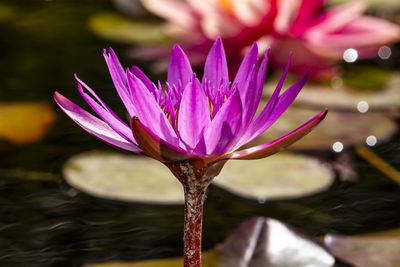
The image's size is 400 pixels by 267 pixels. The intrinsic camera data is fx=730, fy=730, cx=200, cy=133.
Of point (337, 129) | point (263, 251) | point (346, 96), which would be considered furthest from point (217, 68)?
point (346, 96)

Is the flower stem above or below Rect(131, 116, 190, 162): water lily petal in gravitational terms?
below

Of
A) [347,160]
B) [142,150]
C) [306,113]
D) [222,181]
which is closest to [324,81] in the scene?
[306,113]

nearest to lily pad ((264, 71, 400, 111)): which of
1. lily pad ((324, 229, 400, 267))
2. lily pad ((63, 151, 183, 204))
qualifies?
lily pad ((63, 151, 183, 204))

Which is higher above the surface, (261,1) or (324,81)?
(261,1)

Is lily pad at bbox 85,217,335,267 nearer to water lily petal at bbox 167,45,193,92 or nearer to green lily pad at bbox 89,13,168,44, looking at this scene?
water lily petal at bbox 167,45,193,92

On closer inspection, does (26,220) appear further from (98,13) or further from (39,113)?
(98,13)

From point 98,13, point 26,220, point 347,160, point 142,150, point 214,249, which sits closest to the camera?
point 142,150

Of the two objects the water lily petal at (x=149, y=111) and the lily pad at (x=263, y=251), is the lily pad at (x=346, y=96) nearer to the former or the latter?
the lily pad at (x=263, y=251)

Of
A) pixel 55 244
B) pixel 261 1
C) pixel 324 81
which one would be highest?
pixel 261 1
